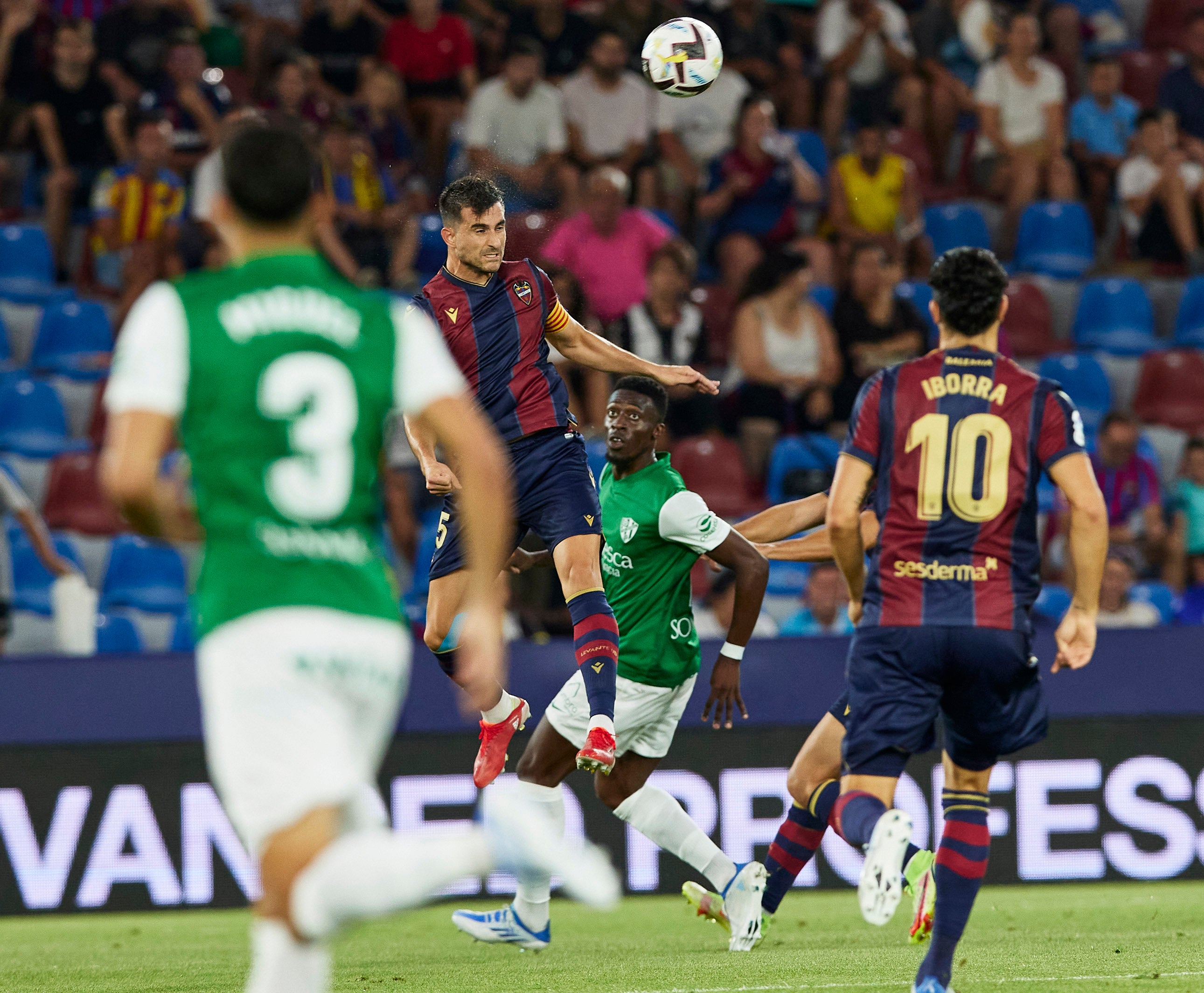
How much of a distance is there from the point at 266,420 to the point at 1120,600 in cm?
912

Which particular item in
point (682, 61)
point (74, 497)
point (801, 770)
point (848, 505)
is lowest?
point (801, 770)

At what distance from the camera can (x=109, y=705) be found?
33.2ft

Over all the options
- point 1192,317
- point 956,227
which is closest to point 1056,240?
point 956,227

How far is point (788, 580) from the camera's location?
12.3m

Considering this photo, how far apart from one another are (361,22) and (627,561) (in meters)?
8.95

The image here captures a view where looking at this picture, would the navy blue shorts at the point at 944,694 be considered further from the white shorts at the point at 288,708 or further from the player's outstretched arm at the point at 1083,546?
the white shorts at the point at 288,708

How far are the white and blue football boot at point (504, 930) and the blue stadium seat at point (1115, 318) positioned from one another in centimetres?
885

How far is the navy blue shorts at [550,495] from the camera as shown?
718cm

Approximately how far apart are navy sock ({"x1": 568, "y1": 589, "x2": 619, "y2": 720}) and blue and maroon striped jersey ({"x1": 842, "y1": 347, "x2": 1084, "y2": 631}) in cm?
189

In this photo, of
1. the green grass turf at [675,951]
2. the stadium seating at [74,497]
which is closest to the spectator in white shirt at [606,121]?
the stadium seating at [74,497]

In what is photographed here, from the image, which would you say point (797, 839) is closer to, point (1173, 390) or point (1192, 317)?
point (1173, 390)

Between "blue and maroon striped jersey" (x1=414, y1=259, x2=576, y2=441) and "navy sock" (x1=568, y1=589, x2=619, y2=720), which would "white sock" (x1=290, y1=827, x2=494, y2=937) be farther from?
"blue and maroon striped jersey" (x1=414, y1=259, x2=576, y2=441)

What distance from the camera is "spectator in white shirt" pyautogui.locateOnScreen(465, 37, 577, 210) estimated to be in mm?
14125

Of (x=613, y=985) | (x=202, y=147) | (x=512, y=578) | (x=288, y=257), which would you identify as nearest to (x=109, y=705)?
(x=512, y=578)
